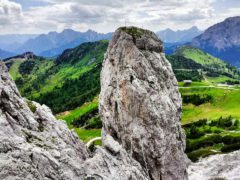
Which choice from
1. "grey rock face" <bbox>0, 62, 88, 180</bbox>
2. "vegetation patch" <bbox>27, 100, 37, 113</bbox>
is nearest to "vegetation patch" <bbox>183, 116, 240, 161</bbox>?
"grey rock face" <bbox>0, 62, 88, 180</bbox>

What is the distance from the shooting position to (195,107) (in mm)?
189750

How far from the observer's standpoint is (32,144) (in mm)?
34906

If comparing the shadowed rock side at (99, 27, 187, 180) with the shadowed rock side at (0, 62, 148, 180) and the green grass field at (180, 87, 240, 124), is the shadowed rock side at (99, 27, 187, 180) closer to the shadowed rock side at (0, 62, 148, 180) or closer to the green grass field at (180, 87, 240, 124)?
the shadowed rock side at (0, 62, 148, 180)

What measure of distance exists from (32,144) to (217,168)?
175 feet

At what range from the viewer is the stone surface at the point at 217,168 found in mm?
70625

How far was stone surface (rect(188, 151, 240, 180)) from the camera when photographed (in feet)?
232

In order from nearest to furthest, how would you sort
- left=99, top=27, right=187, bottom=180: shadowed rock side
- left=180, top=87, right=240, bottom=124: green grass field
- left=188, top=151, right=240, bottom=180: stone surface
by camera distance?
left=99, top=27, right=187, bottom=180: shadowed rock side → left=188, top=151, right=240, bottom=180: stone surface → left=180, top=87, right=240, bottom=124: green grass field

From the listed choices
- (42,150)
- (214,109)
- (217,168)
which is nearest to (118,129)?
(42,150)

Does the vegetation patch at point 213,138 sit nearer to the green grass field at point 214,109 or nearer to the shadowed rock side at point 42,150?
the green grass field at point 214,109

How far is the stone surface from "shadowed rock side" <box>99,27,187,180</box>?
47.2 ft

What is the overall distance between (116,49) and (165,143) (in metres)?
17.9

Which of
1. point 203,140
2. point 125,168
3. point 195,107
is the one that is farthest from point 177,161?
point 195,107

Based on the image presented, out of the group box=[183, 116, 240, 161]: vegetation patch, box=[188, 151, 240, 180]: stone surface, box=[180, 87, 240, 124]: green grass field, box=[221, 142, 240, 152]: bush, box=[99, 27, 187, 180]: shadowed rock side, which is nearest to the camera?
box=[99, 27, 187, 180]: shadowed rock side

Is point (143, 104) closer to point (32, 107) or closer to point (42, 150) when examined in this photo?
point (32, 107)
